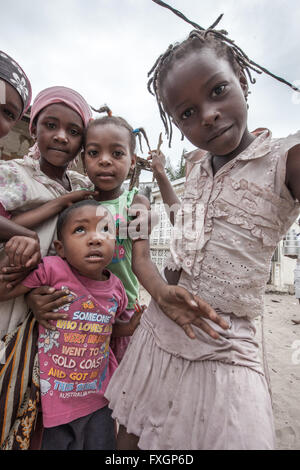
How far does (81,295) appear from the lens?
1.29 meters

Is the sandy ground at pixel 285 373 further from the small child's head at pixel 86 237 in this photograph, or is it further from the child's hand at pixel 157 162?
the child's hand at pixel 157 162

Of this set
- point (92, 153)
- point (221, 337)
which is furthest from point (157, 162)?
point (221, 337)

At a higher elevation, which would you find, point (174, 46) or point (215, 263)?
point (174, 46)

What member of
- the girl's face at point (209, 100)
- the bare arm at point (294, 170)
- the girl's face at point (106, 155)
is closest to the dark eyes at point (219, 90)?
the girl's face at point (209, 100)

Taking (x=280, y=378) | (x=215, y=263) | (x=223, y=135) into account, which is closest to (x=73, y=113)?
(x=223, y=135)

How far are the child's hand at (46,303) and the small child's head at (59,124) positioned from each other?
28.9 inches

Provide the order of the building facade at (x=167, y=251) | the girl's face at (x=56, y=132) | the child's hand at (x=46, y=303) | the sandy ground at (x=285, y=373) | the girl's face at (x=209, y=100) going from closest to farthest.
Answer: the girl's face at (x=209, y=100)
the child's hand at (x=46, y=303)
the girl's face at (x=56, y=132)
the sandy ground at (x=285, y=373)
the building facade at (x=167, y=251)

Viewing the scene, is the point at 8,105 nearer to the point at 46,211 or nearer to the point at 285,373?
the point at 46,211

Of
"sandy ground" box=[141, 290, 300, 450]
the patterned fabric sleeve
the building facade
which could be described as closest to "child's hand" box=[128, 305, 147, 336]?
the patterned fabric sleeve

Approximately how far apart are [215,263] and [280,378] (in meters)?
3.75

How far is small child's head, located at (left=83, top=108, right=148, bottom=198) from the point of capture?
1.45m

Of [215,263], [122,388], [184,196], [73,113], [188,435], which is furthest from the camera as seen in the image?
[73,113]

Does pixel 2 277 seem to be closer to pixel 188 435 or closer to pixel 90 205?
pixel 90 205

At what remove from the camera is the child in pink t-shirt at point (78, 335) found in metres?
1.21
